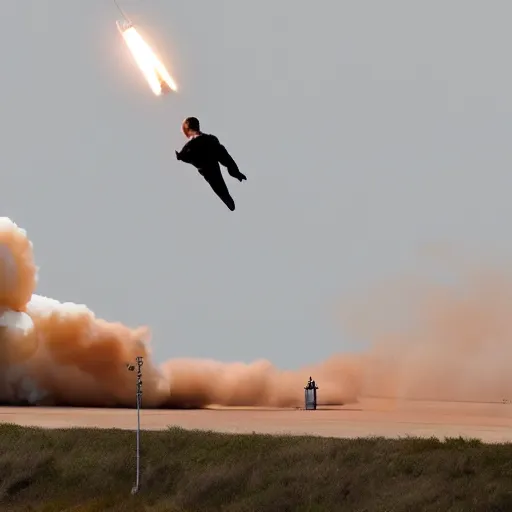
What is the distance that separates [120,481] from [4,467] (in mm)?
12387

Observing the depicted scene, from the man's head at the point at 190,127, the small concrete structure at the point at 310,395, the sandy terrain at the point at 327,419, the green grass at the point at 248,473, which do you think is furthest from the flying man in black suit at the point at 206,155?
the small concrete structure at the point at 310,395

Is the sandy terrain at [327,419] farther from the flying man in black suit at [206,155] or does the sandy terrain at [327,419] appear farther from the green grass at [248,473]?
the flying man in black suit at [206,155]

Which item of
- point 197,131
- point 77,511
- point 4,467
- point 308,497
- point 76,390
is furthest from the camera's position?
point 76,390

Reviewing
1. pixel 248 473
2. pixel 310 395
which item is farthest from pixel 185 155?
pixel 310 395

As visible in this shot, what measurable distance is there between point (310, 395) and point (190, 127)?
5780cm

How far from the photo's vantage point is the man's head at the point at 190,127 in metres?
61.9

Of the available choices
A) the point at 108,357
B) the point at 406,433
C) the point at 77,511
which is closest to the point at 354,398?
the point at 108,357

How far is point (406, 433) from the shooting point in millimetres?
91438

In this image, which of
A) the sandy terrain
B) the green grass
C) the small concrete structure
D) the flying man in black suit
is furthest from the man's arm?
the small concrete structure

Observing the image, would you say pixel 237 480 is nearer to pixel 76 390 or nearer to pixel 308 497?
pixel 308 497

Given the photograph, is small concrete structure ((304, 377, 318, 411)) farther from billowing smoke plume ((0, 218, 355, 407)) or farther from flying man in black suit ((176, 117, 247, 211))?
flying man in black suit ((176, 117, 247, 211))

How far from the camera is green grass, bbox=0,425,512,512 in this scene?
256 feet

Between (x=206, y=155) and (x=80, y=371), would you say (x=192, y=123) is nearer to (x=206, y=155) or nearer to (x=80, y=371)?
(x=206, y=155)

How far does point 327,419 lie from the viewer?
10450 cm
